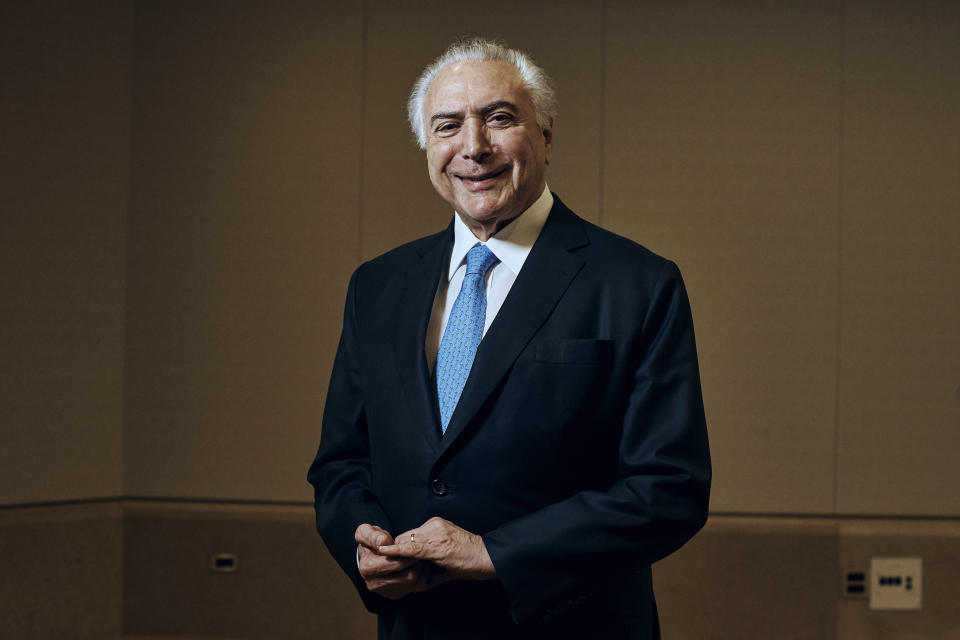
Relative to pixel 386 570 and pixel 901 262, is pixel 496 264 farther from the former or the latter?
pixel 901 262

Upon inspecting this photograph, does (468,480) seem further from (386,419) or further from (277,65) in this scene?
(277,65)

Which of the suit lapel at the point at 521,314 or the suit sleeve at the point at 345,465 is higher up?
the suit lapel at the point at 521,314

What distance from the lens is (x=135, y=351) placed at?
3.45 metres

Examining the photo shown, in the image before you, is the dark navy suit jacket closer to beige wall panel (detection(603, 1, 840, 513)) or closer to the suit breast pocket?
the suit breast pocket

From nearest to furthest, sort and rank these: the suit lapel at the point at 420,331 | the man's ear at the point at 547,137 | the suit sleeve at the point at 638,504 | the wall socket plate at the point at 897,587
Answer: the suit sleeve at the point at 638,504 < the suit lapel at the point at 420,331 < the man's ear at the point at 547,137 < the wall socket plate at the point at 897,587

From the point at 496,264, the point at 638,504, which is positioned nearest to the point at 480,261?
the point at 496,264

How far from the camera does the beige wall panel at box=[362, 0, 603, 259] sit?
133 inches

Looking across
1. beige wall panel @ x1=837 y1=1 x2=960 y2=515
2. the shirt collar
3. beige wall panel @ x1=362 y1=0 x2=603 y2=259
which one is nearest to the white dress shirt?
the shirt collar

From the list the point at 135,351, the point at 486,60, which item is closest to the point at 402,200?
the point at 135,351

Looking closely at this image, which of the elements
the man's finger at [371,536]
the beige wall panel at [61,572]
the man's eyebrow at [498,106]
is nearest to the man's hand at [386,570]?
the man's finger at [371,536]

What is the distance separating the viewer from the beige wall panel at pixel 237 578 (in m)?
3.38

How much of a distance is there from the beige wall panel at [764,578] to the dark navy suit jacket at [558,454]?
1.92 meters

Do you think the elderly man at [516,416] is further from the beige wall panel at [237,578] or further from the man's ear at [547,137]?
the beige wall panel at [237,578]

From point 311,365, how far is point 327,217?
0.56m
